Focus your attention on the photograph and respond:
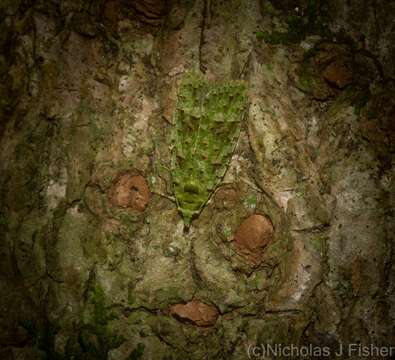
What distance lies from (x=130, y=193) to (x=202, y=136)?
65 cm

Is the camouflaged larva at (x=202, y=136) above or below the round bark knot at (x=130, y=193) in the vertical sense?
above

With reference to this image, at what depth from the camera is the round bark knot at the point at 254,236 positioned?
2562 mm

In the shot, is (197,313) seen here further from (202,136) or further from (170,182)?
(202,136)

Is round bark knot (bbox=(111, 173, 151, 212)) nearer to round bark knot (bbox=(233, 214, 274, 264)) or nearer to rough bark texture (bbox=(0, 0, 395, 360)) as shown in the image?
rough bark texture (bbox=(0, 0, 395, 360))

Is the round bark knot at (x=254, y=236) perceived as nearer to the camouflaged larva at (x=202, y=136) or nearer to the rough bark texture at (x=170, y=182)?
the rough bark texture at (x=170, y=182)

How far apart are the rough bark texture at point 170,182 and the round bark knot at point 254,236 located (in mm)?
25

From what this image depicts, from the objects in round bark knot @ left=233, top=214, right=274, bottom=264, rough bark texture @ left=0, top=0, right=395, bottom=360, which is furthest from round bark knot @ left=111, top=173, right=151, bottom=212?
round bark knot @ left=233, top=214, right=274, bottom=264

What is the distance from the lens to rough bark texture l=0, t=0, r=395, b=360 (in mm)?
2564

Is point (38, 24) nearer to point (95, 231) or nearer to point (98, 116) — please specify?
point (98, 116)

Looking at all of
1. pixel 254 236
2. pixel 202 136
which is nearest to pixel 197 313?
pixel 254 236

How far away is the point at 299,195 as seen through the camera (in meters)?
2.60

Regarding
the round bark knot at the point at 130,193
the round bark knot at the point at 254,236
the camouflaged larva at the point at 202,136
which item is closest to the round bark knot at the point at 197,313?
the round bark knot at the point at 254,236

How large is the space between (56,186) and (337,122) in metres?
2.05

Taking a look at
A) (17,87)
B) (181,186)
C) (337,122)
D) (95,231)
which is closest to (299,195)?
(337,122)
